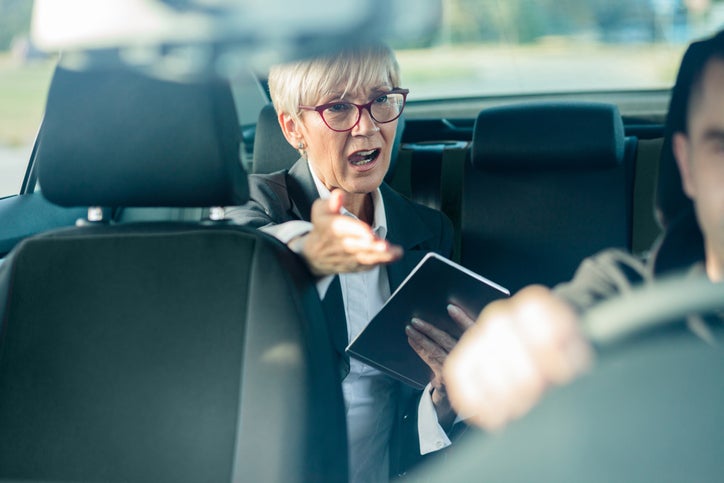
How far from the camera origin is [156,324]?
144cm

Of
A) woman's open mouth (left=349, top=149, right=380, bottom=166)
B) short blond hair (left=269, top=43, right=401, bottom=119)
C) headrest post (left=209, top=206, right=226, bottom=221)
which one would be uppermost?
short blond hair (left=269, top=43, right=401, bottom=119)

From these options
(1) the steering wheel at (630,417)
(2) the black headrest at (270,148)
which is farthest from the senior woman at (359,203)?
(1) the steering wheel at (630,417)

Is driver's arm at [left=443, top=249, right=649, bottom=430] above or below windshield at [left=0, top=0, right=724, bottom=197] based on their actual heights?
below

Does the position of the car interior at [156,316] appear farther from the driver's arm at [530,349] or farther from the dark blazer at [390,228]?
the dark blazer at [390,228]

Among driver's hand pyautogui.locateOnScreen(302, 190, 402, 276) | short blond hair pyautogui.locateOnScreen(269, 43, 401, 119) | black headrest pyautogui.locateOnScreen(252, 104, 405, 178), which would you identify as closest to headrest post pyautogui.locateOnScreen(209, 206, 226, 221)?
driver's hand pyautogui.locateOnScreen(302, 190, 402, 276)

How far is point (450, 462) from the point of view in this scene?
35.7 inches

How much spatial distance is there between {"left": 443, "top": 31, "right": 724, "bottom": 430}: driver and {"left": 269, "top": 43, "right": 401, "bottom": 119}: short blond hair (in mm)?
791

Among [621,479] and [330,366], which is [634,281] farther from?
[330,366]

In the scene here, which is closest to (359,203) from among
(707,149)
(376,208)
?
(376,208)

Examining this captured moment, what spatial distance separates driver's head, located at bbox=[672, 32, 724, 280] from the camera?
1.07 metres

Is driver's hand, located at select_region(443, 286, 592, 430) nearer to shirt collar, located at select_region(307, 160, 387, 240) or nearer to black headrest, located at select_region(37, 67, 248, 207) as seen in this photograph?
black headrest, located at select_region(37, 67, 248, 207)

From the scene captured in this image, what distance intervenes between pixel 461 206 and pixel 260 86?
36.0 inches

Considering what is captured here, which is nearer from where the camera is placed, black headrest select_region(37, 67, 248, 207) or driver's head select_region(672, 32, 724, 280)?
driver's head select_region(672, 32, 724, 280)

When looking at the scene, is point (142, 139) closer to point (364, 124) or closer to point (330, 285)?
point (330, 285)
